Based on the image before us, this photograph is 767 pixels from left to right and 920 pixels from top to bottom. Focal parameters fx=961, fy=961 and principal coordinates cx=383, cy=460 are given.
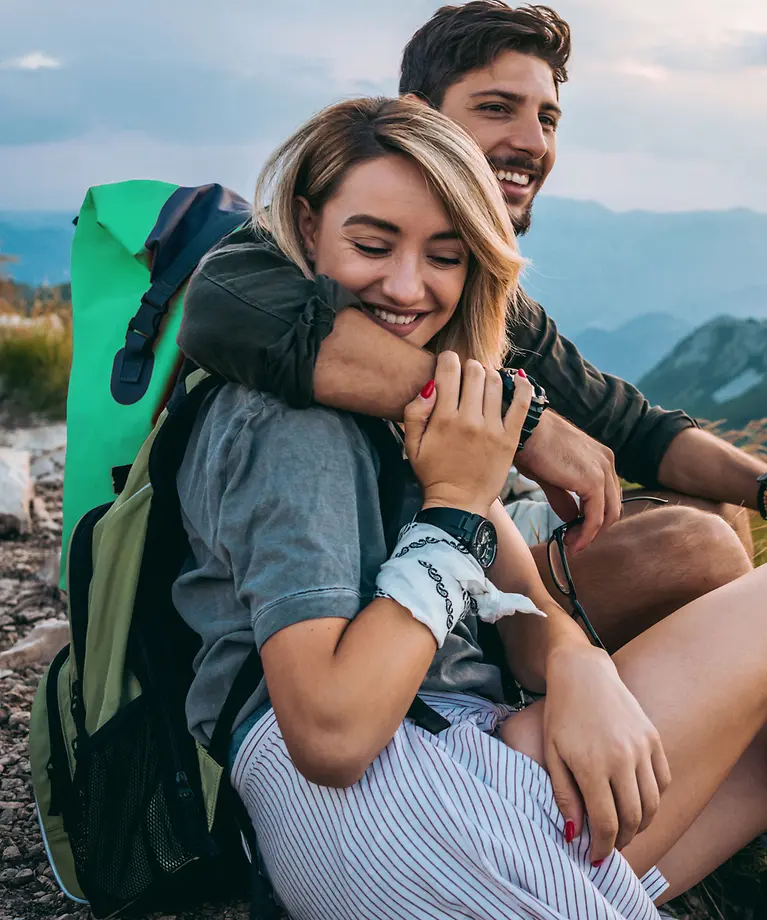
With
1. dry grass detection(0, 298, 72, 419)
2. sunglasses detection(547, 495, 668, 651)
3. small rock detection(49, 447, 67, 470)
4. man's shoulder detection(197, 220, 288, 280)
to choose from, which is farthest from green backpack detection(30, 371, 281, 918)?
dry grass detection(0, 298, 72, 419)

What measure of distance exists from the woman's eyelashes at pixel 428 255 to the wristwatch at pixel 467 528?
59 cm

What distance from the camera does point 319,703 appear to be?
62.4 inches

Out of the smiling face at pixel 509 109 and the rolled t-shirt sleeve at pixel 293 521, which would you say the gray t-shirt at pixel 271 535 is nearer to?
the rolled t-shirt sleeve at pixel 293 521

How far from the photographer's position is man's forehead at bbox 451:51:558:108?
3.70 meters

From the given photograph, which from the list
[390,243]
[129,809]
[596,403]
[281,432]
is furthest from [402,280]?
[596,403]

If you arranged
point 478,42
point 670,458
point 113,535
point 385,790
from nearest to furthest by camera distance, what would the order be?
point 385,790, point 113,535, point 670,458, point 478,42

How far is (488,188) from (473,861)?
4.43ft

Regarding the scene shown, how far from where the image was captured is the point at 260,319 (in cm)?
196

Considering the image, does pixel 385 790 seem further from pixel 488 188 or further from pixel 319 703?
pixel 488 188

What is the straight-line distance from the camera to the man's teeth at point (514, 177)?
3799 millimetres

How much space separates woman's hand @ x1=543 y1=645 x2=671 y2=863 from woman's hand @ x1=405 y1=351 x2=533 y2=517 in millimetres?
413

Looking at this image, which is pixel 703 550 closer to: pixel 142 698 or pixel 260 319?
pixel 260 319

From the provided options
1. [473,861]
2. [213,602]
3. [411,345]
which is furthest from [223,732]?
[411,345]

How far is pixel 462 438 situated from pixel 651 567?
0.94m
